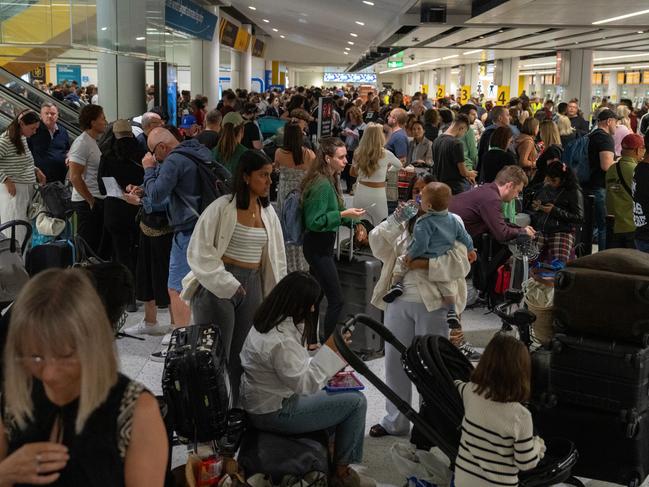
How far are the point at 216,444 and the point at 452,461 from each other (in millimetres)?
1107

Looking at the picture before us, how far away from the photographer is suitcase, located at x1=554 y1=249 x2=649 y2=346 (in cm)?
373

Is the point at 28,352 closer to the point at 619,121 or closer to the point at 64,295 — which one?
the point at 64,295

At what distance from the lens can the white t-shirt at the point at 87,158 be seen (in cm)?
742

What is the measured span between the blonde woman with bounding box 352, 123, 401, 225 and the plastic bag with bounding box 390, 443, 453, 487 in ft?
14.5

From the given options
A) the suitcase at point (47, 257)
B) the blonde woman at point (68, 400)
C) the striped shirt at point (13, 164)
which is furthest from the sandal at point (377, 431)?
the striped shirt at point (13, 164)

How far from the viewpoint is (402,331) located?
5109mm

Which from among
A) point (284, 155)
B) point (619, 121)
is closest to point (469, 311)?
point (284, 155)

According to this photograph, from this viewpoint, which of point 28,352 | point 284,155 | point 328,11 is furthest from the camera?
point 328,11

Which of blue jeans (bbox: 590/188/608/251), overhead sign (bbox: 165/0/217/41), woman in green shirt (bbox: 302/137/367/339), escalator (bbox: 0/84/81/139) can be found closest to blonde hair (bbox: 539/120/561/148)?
blue jeans (bbox: 590/188/608/251)

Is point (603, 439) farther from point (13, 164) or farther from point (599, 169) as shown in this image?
point (599, 169)

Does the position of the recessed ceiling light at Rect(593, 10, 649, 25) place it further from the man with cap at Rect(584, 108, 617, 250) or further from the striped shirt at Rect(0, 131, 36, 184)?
the striped shirt at Rect(0, 131, 36, 184)

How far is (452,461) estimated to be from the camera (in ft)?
12.5

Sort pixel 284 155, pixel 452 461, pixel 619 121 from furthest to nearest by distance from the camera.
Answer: pixel 619 121 → pixel 284 155 → pixel 452 461

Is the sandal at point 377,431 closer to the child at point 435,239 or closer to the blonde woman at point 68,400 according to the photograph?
the child at point 435,239
